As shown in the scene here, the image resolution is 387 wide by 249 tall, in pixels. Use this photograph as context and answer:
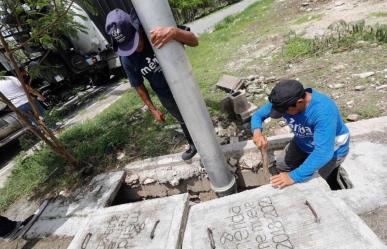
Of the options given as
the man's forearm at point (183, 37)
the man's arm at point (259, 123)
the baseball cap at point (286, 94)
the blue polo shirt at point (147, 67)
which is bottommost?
the man's arm at point (259, 123)

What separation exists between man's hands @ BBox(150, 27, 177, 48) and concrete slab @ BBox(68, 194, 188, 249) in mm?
1312

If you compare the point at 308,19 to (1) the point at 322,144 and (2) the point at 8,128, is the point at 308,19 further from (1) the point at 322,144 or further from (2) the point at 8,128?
(2) the point at 8,128

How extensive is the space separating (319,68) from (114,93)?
5.65 metres

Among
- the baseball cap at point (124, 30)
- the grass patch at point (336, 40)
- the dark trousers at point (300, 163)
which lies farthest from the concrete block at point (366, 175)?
the grass patch at point (336, 40)

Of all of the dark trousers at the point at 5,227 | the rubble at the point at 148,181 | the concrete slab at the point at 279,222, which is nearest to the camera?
the concrete slab at the point at 279,222

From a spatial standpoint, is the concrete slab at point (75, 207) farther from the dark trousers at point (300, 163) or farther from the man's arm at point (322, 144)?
the man's arm at point (322, 144)

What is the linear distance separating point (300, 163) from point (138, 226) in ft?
5.22

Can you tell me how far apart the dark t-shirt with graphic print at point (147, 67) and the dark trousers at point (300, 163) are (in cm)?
134

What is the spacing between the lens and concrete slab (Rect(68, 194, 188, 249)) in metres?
2.08

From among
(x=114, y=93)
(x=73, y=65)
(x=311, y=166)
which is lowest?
(x=114, y=93)

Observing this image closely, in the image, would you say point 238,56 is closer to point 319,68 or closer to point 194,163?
point 319,68

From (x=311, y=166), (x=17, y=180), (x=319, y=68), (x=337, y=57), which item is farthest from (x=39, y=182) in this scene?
(x=337, y=57)

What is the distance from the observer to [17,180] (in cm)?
423

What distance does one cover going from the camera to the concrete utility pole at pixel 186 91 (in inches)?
72.3
